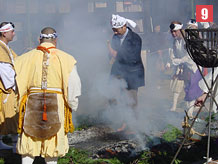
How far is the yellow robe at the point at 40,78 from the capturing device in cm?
426

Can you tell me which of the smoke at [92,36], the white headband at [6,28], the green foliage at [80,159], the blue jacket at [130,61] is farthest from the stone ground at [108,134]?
the white headband at [6,28]

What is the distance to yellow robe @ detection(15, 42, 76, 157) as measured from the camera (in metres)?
4.26

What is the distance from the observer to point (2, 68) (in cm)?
545

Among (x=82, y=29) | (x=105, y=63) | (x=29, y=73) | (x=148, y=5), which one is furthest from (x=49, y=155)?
(x=148, y=5)

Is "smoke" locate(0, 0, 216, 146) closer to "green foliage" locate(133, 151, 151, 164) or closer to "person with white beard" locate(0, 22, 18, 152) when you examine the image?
"person with white beard" locate(0, 22, 18, 152)

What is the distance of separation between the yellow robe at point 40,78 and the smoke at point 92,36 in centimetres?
382

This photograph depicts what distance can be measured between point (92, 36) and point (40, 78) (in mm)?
6590

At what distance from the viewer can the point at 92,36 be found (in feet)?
35.3

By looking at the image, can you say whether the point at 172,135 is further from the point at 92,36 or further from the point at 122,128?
the point at 92,36

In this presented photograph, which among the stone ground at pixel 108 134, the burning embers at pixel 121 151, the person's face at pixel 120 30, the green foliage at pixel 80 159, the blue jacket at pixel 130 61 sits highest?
the person's face at pixel 120 30

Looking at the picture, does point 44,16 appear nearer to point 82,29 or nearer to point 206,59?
point 82,29

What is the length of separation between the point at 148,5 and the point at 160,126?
21.9 ft

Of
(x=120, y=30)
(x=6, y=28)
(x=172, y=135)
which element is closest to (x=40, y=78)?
(x=6, y=28)

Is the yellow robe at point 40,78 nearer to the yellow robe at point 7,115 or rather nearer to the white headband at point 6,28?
the yellow robe at point 7,115
